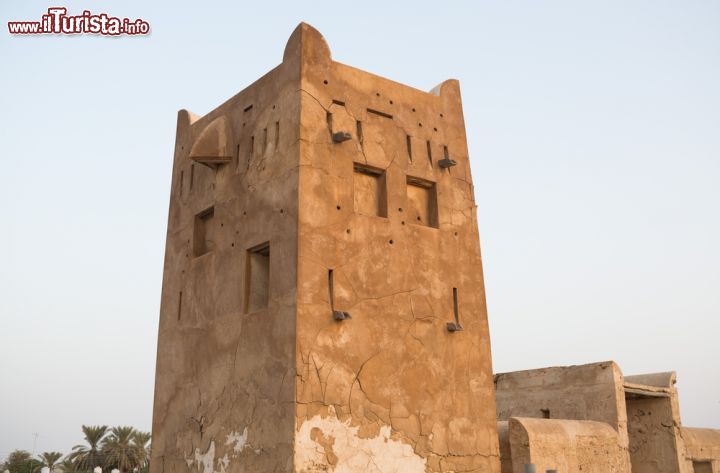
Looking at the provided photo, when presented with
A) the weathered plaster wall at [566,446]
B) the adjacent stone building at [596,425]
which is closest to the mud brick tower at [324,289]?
the weathered plaster wall at [566,446]

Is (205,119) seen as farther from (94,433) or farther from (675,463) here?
(94,433)

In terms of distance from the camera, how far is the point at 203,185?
12.3 meters

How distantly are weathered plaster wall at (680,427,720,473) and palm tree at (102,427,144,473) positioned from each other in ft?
96.1

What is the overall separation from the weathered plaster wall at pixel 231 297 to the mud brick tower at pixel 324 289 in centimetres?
3

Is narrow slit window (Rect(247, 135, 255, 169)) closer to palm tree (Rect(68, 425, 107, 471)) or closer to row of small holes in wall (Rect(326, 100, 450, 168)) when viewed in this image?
row of small holes in wall (Rect(326, 100, 450, 168))

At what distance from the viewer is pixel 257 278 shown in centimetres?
1073

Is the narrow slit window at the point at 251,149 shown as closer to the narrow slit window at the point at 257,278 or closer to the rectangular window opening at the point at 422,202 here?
the narrow slit window at the point at 257,278

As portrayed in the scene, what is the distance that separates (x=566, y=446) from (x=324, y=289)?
5.20 m

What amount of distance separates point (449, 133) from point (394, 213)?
2.20 metres

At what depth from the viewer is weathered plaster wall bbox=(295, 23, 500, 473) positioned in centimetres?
961

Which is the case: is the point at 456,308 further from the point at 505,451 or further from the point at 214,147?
the point at 214,147

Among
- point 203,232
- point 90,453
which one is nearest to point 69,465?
point 90,453

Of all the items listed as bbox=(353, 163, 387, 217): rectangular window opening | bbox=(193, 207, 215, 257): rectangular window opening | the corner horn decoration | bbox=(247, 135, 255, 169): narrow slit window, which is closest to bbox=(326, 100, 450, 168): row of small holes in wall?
bbox=(353, 163, 387, 217): rectangular window opening

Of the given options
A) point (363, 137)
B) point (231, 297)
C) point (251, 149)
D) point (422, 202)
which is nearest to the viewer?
point (231, 297)
